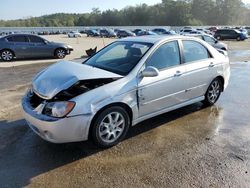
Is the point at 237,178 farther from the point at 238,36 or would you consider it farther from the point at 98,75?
the point at 238,36

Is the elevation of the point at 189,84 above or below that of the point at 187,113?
above

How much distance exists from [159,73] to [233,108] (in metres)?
2.53

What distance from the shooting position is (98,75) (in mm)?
4520

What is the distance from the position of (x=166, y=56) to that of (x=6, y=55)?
12.0 metres

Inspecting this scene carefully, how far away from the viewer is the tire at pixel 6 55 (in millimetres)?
14941

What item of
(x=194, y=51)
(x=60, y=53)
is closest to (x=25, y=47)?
(x=60, y=53)

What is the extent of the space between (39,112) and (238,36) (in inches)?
1536

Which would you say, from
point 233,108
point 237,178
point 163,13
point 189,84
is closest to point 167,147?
point 237,178

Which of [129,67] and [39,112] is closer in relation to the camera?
[39,112]

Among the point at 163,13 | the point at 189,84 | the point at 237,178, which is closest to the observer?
the point at 237,178

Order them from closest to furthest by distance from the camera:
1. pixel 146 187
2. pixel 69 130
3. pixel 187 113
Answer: pixel 146 187 < pixel 69 130 < pixel 187 113

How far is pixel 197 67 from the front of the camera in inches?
227

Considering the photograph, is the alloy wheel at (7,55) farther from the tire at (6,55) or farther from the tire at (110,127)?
the tire at (110,127)

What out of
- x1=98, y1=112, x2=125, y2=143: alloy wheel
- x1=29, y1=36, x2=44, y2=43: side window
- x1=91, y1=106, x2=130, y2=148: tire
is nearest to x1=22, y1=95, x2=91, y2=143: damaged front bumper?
x1=91, y1=106, x2=130, y2=148: tire
